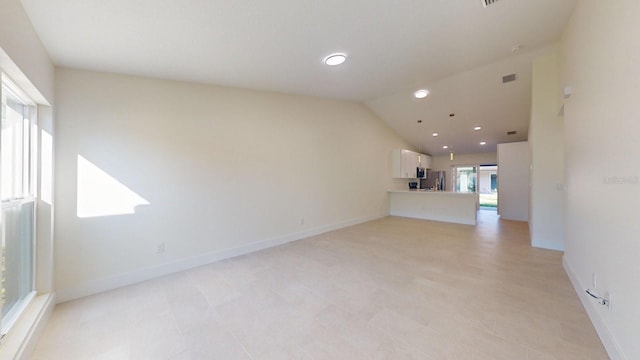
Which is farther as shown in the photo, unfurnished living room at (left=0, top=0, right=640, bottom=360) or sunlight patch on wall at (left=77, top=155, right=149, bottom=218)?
sunlight patch on wall at (left=77, top=155, right=149, bottom=218)

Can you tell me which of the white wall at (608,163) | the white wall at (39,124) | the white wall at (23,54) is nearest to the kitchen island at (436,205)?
the white wall at (608,163)

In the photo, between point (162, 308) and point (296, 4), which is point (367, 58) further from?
point (162, 308)

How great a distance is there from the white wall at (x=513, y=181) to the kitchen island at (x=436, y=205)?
57.2 inches

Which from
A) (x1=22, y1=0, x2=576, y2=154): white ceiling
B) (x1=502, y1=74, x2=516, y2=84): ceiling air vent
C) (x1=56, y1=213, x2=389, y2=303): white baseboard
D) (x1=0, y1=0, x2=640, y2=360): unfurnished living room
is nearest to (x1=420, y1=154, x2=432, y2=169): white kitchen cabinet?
(x1=0, y1=0, x2=640, y2=360): unfurnished living room

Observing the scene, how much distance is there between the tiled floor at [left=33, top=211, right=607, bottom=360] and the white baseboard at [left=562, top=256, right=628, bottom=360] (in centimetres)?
5

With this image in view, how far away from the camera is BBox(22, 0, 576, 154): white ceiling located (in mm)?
1921

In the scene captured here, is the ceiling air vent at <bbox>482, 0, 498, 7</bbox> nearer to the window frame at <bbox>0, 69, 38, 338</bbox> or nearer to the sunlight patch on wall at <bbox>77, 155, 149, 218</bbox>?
the window frame at <bbox>0, 69, 38, 338</bbox>

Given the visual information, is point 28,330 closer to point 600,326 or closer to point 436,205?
point 600,326

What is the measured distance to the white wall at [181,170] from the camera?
2.56 m

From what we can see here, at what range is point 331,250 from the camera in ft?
13.0

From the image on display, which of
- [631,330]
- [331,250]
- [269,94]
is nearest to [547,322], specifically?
[631,330]

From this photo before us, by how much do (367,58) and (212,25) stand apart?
6.10 feet

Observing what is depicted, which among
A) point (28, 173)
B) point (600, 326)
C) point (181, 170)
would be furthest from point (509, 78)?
point (28, 173)

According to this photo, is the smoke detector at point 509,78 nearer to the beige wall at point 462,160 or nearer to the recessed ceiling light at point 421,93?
the recessed ceiling light at point 421,93
